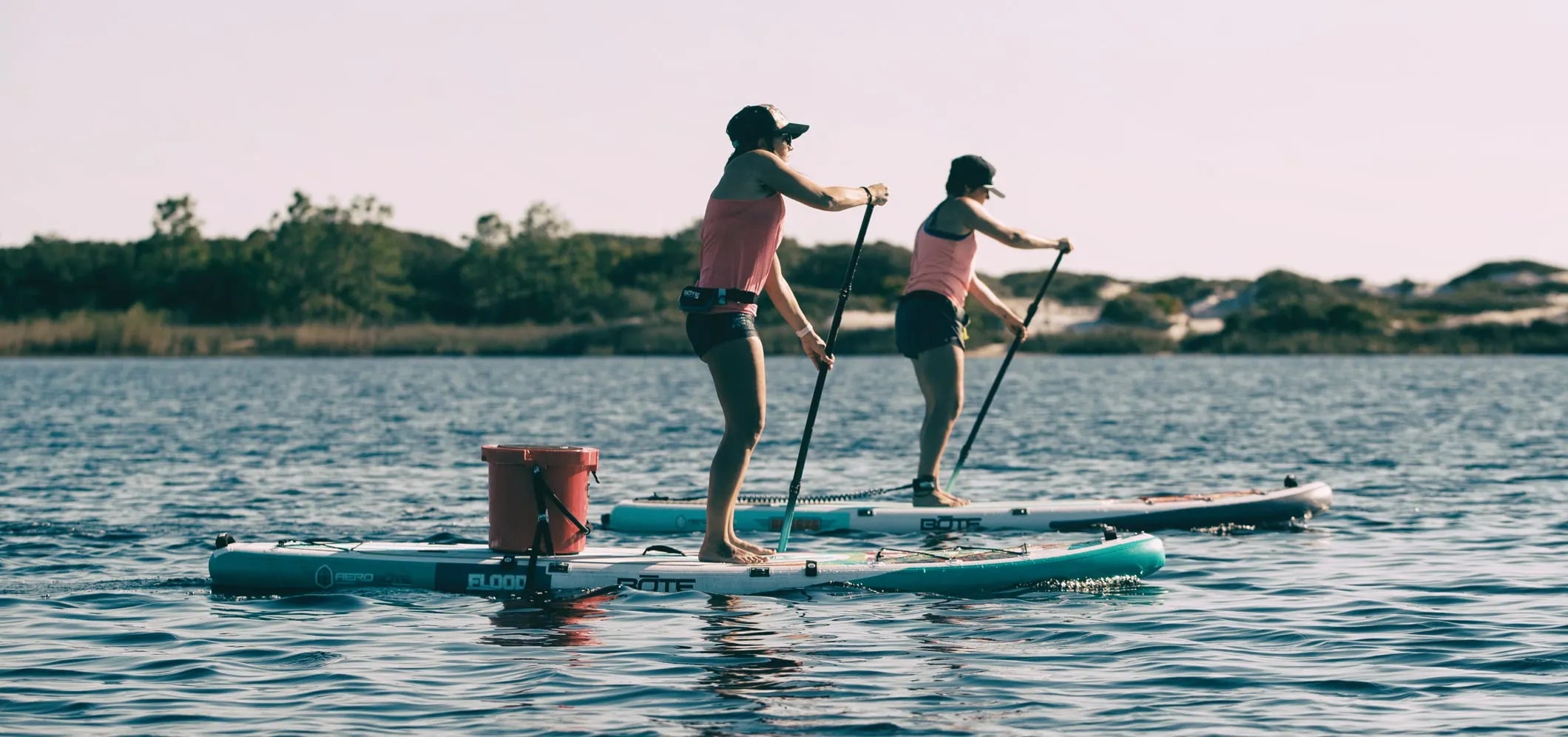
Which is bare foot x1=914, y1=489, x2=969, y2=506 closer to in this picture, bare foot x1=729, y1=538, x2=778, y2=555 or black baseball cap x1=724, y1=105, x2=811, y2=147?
bare foot x1=729, y1=538, x2=778, y2=555

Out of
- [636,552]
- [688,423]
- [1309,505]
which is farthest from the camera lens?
[688,423]

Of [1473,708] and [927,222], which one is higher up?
[927,222]

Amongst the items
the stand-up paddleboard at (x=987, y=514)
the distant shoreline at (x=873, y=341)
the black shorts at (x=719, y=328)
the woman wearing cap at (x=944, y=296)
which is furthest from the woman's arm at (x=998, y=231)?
the distant shoreline at (x=873, y=341)

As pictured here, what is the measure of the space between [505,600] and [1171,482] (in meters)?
11.7

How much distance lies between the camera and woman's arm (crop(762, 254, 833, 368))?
10719mm

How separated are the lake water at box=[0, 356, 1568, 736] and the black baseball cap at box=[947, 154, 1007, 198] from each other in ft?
9.18

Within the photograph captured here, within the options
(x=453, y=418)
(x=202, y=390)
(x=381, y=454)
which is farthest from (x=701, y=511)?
(x=202, y=390)

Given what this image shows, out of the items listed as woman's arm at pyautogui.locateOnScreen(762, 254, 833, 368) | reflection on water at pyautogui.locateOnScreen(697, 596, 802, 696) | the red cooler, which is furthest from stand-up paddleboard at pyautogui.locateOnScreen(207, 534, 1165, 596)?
woman's arm at pyautogui.locateOnScreen(762, 254, 833, 368)

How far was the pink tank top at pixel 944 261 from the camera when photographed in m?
14.2

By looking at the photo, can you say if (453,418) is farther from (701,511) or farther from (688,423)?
(701,511)

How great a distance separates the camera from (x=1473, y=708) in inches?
307

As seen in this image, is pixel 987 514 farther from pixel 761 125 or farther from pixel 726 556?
pixel 761 125

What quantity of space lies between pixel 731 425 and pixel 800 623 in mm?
1296

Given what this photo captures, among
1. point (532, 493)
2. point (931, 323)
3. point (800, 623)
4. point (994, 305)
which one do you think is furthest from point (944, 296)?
point (800, 623)
